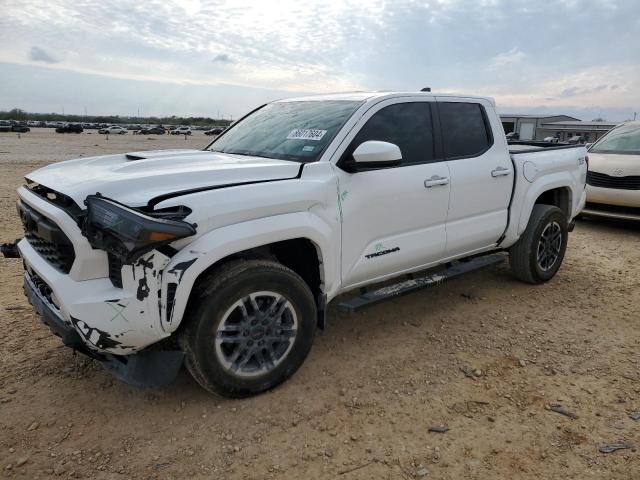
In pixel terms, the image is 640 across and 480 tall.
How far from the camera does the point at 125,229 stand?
2334 millimetres

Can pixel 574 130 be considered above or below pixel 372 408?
above

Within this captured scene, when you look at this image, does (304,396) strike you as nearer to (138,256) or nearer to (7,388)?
(138,256)

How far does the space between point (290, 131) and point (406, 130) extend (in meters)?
0.88

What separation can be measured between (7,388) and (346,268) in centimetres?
229

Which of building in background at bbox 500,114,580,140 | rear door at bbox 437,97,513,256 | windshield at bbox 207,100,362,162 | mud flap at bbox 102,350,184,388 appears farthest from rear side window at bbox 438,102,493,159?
building in background at bbox 500,114,580,140

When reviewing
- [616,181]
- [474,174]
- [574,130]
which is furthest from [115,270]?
[574,130]

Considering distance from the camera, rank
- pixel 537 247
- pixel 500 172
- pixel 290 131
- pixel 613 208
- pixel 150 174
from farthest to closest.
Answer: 1. pixel 613 208
2. pixel 537 247
3. pixel 500 172
4. pixel 290 131
5. pixel 150 174

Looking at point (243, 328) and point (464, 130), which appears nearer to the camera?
point (243, 328)

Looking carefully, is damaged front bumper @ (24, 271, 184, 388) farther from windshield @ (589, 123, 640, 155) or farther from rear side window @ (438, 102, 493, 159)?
windshield @ (589, 123, 640, 155)

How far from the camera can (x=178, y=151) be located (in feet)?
13.2

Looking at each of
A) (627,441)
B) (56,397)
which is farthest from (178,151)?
(627,441)

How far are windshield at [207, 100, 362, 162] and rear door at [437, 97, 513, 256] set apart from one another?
39.4 inches

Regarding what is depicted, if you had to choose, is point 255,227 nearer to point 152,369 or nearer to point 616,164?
point 152,369

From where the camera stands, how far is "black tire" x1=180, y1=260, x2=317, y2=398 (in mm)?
2730
